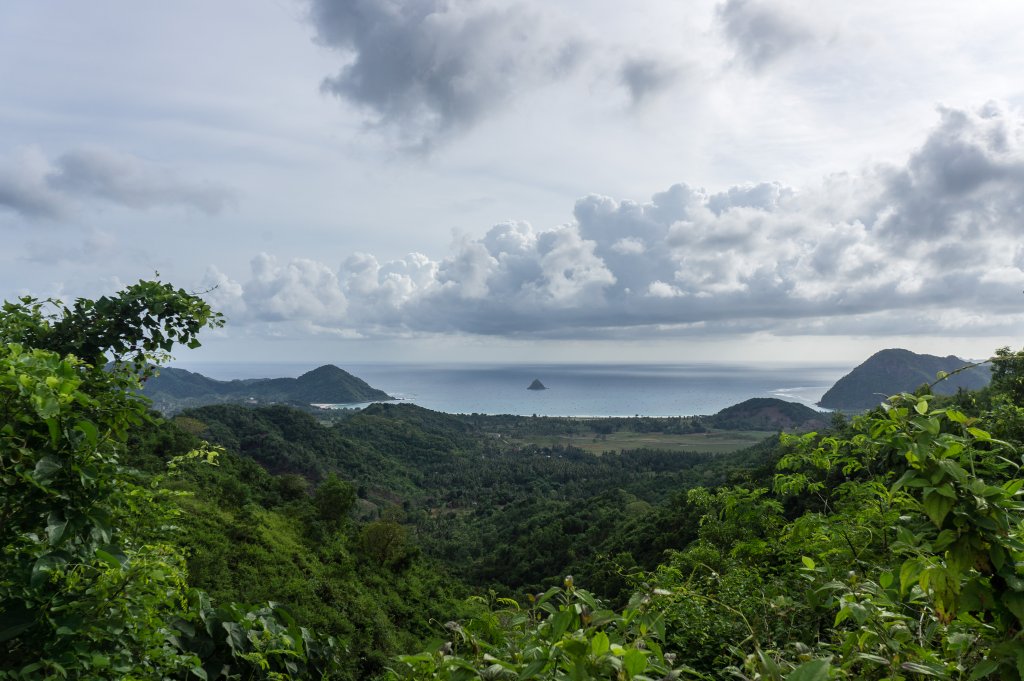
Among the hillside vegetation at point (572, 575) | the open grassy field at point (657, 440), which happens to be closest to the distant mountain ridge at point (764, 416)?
the open grassy field at point (657, 440)

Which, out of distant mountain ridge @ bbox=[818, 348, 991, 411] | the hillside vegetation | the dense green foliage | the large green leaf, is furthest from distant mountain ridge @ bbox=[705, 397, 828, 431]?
the dense green foliage

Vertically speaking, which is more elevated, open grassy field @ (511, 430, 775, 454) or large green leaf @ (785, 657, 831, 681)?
large green leaf @ (785, 657, 831, 681)

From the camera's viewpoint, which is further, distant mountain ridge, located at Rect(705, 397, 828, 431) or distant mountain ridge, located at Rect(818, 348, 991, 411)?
distant mountain ridge, located at Rect(818, 348, 991, 411)

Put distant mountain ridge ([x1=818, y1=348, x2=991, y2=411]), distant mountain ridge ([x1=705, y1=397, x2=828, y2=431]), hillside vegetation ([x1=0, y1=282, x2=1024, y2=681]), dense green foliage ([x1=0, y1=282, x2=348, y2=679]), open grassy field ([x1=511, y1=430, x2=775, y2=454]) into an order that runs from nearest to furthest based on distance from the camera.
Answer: hillside vegetation ([x1=0, y1=282, x2=1024, y2=681]) < dense green foliage ([x1=0, y1=282, x2=348, y2=679]) < open grassy field ([x1=511, y1=430, x2=775, y2=454]) < distant mountain ridge ([x1=705, y1=397, x2=828, y2=431]) < distant mountain ridge ([x1=818, y1=348, x2=991, y2=411])

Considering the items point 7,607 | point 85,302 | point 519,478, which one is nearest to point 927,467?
point 7,607

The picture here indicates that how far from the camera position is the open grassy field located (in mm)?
125812

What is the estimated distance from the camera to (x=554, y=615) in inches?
49.2

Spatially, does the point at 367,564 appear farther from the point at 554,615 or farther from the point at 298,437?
the point at 298,437

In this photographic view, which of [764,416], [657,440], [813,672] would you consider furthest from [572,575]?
[764,416]

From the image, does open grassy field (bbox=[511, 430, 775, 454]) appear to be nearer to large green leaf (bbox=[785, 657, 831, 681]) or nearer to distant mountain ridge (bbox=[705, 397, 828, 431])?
distant mountain ridge (bbox=[705, 397, 828, 431])

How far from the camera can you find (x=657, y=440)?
140375 millimetres

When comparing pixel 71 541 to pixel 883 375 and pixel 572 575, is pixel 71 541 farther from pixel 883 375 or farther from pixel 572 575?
pixel 883 375

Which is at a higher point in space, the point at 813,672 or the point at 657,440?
the point at 813,672

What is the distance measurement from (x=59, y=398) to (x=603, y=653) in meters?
2.07
